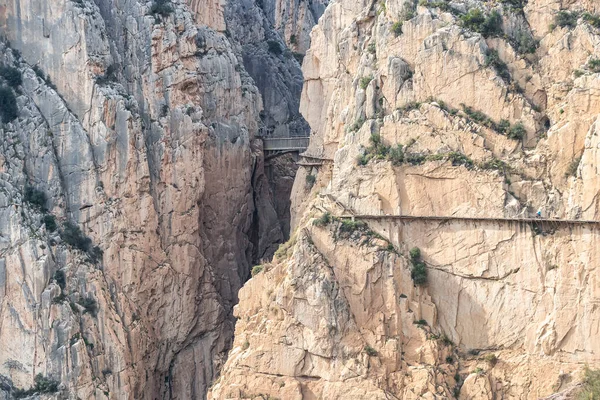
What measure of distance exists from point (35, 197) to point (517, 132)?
26.5 metres

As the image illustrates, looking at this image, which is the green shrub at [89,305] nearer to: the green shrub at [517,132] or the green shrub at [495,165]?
the green shrub at [495,165]

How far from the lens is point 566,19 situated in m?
61.5

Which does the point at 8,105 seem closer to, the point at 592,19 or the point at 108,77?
the point at 108,77

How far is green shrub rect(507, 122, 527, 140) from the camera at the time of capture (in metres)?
60.6

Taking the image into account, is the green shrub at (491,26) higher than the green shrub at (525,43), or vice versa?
the green shrub at (491,26)

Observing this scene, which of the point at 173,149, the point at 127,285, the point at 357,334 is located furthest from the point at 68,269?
the point at 357,334

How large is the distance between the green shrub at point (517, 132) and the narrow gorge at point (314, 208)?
21cm

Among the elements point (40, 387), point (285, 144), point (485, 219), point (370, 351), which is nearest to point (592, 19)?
point (485, 219)

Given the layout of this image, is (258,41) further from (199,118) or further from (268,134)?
(199,118)

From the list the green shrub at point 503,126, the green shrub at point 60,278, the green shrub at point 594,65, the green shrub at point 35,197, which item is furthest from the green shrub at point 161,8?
the green shrub at point 594,65

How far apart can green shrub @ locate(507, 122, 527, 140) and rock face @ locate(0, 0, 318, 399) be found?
873 inches

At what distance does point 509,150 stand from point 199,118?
74.0 feet

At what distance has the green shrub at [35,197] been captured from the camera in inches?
2874

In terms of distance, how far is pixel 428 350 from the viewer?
6009 cm
